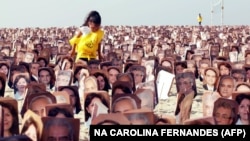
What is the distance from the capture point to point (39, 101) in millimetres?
5586

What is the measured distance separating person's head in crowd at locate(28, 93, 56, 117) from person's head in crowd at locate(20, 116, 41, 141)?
0.85m

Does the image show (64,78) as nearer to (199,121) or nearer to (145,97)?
(145,97)

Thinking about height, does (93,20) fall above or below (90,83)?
above

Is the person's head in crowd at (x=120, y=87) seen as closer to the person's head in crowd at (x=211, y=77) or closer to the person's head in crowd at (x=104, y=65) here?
the person's head in crowd at (x=104, y=65)

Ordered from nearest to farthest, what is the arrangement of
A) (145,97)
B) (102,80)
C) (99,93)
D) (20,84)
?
1. (99,93)
2. (145,97)
3. (102,80)
4. (20,84)

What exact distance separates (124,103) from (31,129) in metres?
1.17

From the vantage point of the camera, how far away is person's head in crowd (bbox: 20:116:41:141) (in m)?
4.53

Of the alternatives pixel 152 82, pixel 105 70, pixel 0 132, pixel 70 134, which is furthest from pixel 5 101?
pixel 105 70

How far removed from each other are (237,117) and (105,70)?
2.91m

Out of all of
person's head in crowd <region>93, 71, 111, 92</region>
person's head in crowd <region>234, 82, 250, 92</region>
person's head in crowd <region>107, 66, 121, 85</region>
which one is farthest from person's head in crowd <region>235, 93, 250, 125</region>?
person's head in crowd <region>107, 66, 121, 85</region>

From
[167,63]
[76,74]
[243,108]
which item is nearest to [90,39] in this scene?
[76,74]

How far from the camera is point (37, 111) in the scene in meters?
5.56

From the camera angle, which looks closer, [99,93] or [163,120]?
[163,120]

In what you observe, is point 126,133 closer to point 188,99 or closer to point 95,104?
point 95,104
